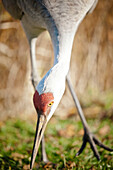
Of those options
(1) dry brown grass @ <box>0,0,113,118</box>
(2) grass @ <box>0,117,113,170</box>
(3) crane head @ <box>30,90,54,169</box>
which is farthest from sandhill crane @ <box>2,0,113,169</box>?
(1) dry brown grass @ <box>0,0,113,118</box>

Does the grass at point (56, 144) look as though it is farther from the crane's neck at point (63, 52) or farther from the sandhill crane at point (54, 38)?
the crane's neck at point (63, 52)

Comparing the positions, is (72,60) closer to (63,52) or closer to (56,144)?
(56,144)

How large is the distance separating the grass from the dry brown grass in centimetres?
55

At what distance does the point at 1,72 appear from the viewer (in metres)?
4.46

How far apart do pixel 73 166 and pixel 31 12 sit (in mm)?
1765

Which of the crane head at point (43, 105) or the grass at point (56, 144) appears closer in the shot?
the crane head at point (43, 105)

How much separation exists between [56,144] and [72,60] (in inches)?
85.4

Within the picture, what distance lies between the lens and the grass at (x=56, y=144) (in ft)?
7.68

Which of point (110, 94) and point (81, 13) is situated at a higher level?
point (81, 13)

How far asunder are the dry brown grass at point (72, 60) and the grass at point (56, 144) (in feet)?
1.80

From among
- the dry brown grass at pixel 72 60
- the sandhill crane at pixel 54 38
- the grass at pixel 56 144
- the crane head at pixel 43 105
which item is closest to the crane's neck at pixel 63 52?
the sandhill crane at pixel 54 38

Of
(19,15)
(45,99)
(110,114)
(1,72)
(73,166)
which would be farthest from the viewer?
(1,72)

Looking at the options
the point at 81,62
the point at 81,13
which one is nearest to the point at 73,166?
the point at 81,13

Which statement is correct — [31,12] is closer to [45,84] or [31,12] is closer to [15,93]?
[45,84]
